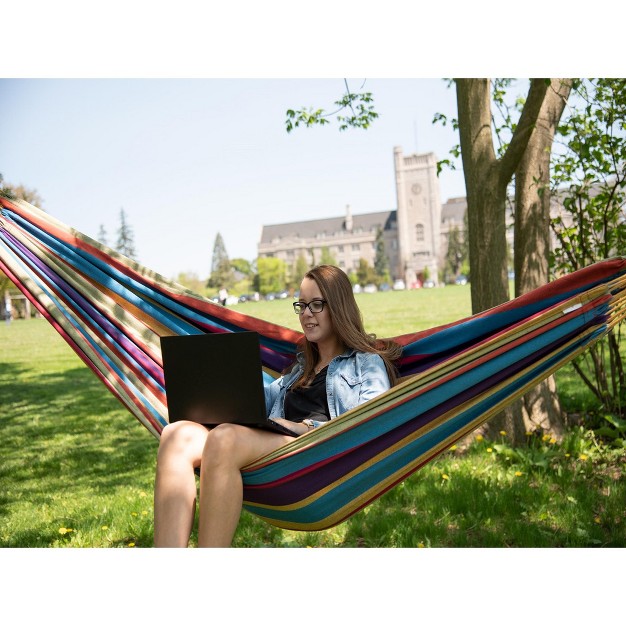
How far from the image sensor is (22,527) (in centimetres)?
254

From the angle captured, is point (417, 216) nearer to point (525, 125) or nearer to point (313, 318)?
point (525, 125)

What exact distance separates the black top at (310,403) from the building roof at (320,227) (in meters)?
58.0

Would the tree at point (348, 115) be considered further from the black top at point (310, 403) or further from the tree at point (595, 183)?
the black top at point (310, 403)

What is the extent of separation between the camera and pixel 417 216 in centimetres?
5922

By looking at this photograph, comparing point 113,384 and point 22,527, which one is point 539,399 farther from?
point 22,527

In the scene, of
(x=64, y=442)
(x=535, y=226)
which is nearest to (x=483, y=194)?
(x=535, y=226)

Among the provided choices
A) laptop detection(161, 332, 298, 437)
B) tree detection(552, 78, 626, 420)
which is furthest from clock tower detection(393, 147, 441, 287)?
laptop detection(161, 332, 298, 437)

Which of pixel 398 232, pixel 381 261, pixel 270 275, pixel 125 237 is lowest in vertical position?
pixel 270 275

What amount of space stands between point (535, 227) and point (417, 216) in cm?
5749

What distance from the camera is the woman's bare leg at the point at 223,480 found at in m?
1.47

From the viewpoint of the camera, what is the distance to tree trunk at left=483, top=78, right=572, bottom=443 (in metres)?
2.89

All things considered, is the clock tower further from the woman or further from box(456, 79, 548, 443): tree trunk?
the woman

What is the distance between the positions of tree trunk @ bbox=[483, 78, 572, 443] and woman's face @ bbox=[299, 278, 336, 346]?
52.6 inches
